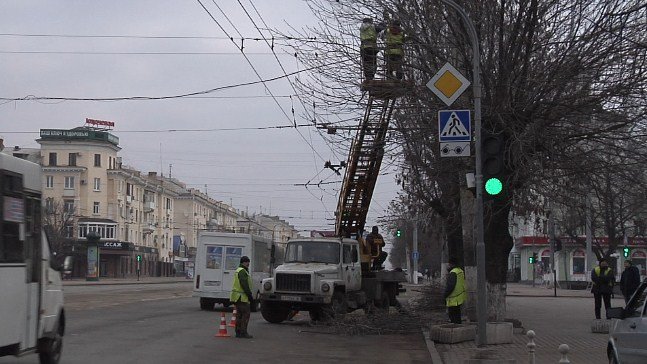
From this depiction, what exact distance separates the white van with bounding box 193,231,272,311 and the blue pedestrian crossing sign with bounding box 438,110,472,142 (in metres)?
16.2

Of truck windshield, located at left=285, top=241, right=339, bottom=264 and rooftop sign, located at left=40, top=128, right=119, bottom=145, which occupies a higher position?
rooftop sign, located at left=40, top=128, right=119, bottom=145

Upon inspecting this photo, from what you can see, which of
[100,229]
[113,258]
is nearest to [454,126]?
[100,229]

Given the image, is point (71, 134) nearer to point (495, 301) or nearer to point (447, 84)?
point (495, 301)

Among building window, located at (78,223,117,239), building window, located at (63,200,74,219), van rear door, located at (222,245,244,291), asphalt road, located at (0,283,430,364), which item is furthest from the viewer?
building window, located at (78,223,117,239)

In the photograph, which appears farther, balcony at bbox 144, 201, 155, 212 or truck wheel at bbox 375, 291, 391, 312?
balcony at bbox 144, 201, 155, 212

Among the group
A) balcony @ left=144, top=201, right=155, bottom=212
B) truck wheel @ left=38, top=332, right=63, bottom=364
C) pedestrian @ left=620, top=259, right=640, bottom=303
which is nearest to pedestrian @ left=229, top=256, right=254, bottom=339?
truck wheel @ left=38, top=332, right=63, bottom=364

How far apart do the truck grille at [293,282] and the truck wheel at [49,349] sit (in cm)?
1133

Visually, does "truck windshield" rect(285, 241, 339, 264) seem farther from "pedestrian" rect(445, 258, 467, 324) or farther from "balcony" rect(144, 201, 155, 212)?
"balcony" rect(144, 201, 155, 212)

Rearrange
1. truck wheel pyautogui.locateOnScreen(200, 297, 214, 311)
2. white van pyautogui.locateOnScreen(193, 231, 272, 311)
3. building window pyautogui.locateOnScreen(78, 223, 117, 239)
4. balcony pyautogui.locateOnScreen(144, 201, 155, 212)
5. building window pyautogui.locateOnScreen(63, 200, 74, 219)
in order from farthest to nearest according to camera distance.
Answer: balcony pyautogui.locateOnScreen(144, 201, 155, 212) → building window pyautogui.locateOnScreen(78, 223, 117, 239) → building window pyautogui.locateOnScreen(63, 200, 74, 219) → truck wheel pyautogui.locateOnScreen(200, 297, 214, 311) → white van pyautogui.locateOnScreen(193, 231, 272, 311)

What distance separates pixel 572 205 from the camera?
67.1 feet

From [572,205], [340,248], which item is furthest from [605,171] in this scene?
[340,248]

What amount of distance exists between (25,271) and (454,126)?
761cm

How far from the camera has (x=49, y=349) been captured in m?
11.8

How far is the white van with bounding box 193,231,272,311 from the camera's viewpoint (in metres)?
29.7
